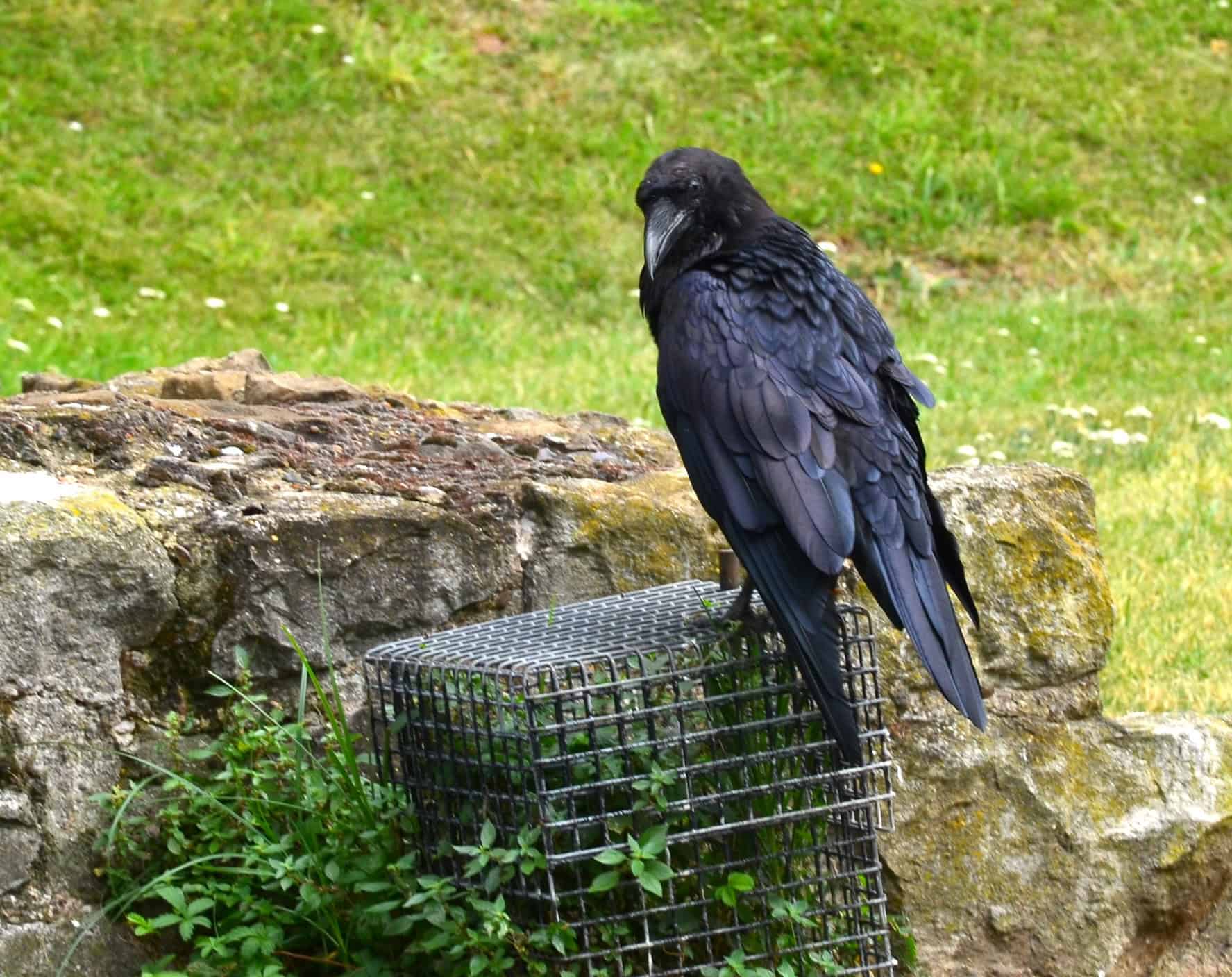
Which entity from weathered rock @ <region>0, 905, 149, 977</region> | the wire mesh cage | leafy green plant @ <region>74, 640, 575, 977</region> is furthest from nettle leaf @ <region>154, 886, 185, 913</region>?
the wire mesh cage

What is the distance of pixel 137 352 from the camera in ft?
23.8

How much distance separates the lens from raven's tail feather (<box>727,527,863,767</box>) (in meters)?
2.49

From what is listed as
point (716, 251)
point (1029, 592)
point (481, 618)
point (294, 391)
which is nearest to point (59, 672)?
point (481, 618)

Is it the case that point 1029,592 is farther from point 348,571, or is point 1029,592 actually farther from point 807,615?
point 348,571

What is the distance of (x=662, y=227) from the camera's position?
334 cm

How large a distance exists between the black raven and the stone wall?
15.0 inches

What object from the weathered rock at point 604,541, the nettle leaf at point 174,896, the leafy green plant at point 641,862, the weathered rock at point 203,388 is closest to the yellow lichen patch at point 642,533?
the weathered rock at point 604,541

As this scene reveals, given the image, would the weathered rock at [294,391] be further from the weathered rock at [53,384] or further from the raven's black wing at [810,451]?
the raven's black wing at [810,451]

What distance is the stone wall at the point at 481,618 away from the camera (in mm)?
2736

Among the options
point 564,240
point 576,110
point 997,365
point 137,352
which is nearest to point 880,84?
point 576,110

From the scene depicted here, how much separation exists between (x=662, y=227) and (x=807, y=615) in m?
1.10

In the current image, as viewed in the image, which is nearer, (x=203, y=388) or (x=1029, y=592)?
(x=1029, y=592)

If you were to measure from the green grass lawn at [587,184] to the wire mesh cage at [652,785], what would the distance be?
4.02 meters

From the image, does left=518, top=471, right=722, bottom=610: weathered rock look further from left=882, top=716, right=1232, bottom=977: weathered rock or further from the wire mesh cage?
Result: left=882, top=716, right=1232, bottom=977: weathered rock
